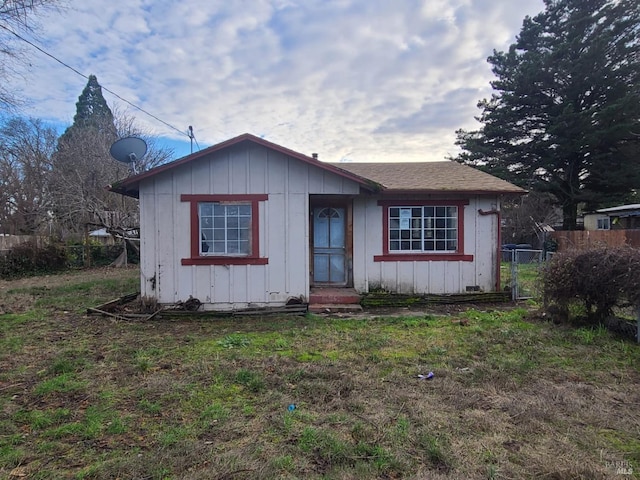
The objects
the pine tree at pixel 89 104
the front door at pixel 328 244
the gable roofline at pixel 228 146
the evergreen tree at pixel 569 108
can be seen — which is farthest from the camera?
the pine tree at pixel 89 104

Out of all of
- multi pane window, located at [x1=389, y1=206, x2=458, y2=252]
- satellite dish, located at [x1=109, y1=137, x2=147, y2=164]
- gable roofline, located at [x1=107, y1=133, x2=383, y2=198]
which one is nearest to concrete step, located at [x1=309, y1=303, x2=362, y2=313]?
multi pane window, located at [x1=389, y1=206, x2=458, y2=252]

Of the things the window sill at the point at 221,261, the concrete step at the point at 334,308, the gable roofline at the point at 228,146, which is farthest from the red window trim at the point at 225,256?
the concrete step at the point at 334,308

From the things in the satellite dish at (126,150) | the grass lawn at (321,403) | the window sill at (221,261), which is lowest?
the grass lawn at (321,403)

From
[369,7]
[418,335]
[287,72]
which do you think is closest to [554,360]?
[418,335]

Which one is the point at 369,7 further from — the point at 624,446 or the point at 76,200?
the point at 76,200

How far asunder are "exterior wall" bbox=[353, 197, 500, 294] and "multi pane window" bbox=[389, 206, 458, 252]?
0.88ft

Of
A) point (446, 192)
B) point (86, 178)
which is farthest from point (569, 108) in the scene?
point (86, 178)

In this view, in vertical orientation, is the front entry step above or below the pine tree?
below

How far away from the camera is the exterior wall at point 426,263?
896cm

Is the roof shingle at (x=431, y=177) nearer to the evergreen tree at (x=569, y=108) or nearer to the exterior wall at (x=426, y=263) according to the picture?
the exterior wall at (x=426, y=263)

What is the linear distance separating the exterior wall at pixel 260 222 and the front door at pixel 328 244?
1.39 metres

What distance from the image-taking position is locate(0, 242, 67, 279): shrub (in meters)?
15.2

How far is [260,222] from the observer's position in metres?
7.98

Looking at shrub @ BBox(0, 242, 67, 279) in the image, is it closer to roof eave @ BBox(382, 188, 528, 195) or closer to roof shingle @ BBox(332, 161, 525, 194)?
roof shingle @ BBox(332, 161, 525, 194)
